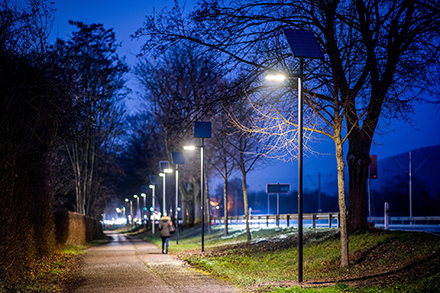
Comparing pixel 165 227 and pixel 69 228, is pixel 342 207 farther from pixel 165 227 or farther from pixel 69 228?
pixel 69 228

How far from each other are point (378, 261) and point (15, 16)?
11.2m

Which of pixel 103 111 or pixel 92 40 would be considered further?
pixel 103 111

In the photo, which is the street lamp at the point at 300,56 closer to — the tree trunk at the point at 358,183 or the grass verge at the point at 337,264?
the grass verge at the point at 337,264

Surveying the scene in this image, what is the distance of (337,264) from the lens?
14859 millimetres

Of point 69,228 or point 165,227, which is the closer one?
point 165,227

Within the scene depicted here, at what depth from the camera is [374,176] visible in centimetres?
2186

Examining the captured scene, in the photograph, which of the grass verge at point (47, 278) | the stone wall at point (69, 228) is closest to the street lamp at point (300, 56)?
the grass verge at point (47, 278)

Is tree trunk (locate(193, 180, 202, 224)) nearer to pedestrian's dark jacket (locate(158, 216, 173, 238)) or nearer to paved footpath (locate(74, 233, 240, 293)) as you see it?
pedestrian's dark jacket (locate(158, 216, 173, 238))

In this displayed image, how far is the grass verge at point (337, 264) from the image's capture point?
34.9 feet

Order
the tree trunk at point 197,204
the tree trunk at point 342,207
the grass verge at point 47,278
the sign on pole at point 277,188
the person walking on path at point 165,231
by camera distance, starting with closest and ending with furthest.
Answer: the grass verge at point 47,278 < the tree trunk at point 342,207 < the person walking on path at point 165,231 < the sign on pole at point 277,188 < the tree trunk at point 197,204

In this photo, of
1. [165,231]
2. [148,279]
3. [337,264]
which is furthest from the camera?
[165,231]

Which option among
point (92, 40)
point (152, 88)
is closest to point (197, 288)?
point (92, 40)

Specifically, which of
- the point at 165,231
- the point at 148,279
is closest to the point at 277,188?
the point at 165,231

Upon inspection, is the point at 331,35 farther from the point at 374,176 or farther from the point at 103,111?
the point at 103,111
